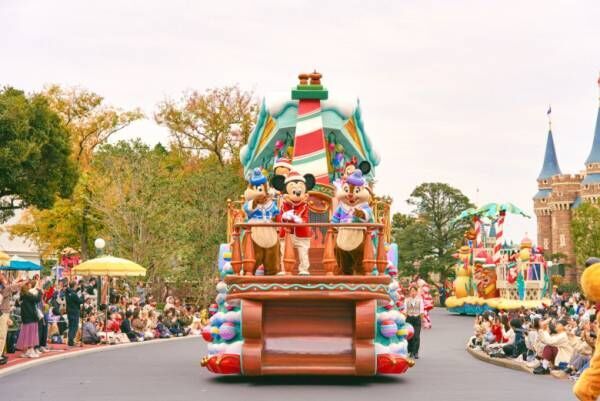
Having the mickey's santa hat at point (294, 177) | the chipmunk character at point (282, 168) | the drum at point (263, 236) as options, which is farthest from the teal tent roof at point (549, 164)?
the drum at point (263, 236)

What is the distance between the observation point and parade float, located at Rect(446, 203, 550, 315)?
133ft

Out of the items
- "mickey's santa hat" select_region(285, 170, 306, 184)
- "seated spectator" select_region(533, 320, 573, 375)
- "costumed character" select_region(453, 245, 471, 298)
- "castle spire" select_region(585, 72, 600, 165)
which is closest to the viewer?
"mickey's santa hat" select_region(285, 170, 306, 184)

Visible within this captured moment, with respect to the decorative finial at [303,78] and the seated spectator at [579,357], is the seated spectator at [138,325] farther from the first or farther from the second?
the seated spectator at [579,357]

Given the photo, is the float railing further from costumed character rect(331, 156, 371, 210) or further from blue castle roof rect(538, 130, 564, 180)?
blue castle roof rect(538, 130, 564, 180)

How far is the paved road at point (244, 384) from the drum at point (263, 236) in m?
2.16

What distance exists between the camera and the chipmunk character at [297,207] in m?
15.6

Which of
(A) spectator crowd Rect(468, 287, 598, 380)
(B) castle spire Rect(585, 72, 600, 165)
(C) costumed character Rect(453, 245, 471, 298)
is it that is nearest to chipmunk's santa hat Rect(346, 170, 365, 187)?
(A) spectator crowd Rect(468, 287, 598, 380)

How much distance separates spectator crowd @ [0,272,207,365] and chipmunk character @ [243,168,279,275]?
519cm

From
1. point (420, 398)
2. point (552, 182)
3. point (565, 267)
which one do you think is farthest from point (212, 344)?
point (552, 182)

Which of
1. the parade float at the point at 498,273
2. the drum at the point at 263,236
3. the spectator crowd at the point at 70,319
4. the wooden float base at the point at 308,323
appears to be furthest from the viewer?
the parade float at the point at 498,273

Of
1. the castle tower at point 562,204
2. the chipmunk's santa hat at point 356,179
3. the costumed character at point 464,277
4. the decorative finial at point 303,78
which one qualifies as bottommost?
the costumed character at point 464,277

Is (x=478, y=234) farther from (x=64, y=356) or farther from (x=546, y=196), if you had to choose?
(x=546, y=196)

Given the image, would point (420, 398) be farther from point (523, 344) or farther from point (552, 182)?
point (552, 182)

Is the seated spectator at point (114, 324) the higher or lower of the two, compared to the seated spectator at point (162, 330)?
higher
